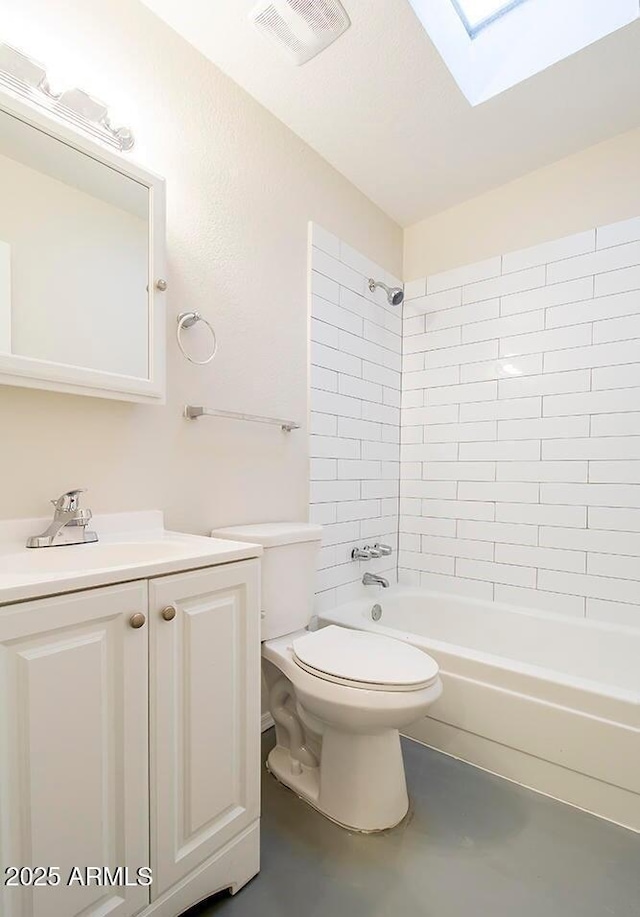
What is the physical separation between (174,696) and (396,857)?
84 cm

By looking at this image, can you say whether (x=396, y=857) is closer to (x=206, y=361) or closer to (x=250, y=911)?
(x=250, y=911)

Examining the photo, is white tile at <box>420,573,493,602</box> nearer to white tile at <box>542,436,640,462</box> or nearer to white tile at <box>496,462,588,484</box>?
white tile at <box>496,462,588,484</box>

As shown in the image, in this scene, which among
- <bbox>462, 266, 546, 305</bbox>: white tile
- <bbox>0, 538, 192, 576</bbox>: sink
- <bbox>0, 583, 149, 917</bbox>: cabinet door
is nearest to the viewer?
<bbox>0, 583, 149, 917</bbox>: cabinet door

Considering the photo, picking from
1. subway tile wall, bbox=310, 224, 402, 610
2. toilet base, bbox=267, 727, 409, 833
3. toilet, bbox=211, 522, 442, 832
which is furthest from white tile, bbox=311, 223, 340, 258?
toilet base, bbox=267, 727, 409, 833

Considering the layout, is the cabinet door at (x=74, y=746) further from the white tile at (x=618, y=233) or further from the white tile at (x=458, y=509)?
the white tile at (x=618, y=233)

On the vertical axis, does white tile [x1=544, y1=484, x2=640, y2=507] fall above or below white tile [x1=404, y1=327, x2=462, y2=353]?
below

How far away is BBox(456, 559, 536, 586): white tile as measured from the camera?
2213 millimetres

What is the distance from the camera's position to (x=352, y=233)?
2303mm

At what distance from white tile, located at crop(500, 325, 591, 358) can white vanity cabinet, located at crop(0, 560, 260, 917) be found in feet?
5.94

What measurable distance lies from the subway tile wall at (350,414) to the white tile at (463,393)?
0.22 meters

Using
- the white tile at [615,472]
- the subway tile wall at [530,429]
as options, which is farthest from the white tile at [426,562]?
the white tile at [615,472]

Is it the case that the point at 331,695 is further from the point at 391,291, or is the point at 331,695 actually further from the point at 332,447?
the point at 391,291

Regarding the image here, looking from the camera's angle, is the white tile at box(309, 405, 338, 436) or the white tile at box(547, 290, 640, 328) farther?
the white tile at box(309, 405, 338, 436)

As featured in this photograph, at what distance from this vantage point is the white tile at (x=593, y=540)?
6.37 feet
